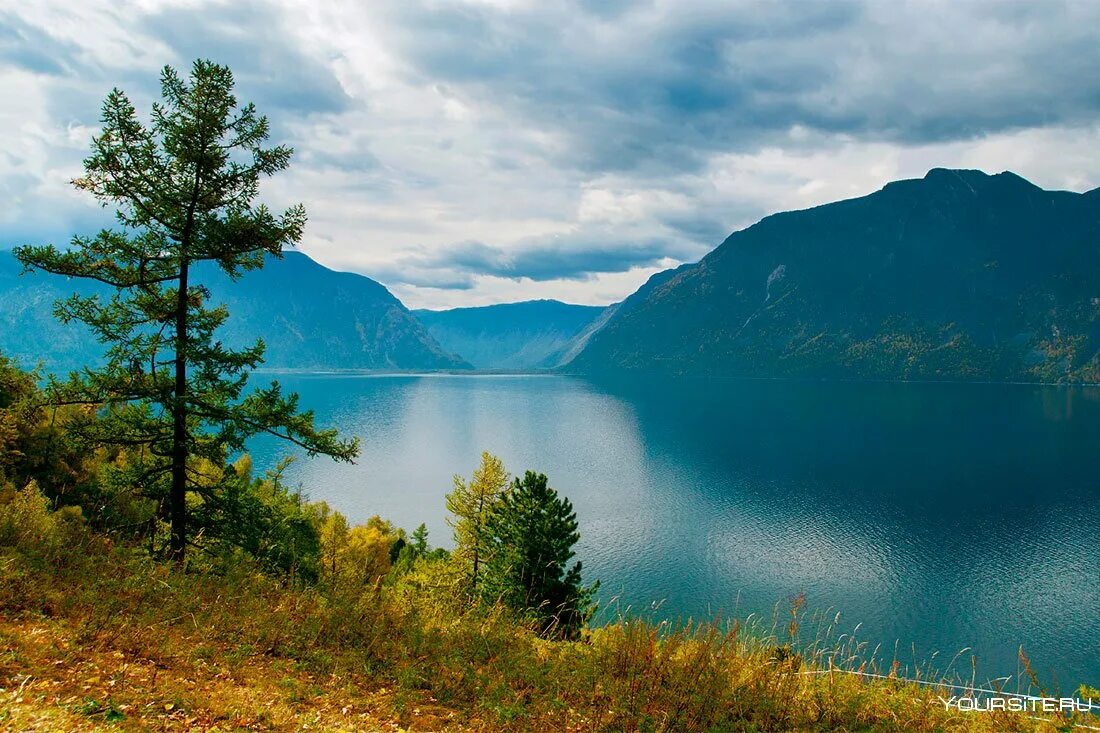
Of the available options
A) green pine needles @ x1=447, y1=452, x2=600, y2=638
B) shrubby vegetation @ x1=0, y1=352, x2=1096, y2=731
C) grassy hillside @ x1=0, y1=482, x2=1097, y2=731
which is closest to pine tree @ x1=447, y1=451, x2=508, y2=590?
green pine needles @ x1=447, y1=452, x2=600, y2=638

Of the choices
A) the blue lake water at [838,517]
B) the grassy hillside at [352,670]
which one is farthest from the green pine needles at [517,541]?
the grassy hillside at [352,670]

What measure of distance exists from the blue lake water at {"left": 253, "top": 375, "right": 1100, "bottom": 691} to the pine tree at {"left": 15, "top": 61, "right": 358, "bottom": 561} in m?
25.2

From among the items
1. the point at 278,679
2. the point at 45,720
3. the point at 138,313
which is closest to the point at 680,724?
the point at 278,679

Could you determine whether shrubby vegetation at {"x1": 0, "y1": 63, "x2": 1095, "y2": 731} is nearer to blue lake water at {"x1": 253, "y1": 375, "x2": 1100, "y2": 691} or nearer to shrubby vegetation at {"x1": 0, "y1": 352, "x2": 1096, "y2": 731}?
shrubby vegetation at {"x1": 0, "y1": 352, "x2": 1096, "y2": 731}

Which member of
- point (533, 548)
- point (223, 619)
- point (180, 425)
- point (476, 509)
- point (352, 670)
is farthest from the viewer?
point (476, 509)

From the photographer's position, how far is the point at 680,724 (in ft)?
Answer: 24.4

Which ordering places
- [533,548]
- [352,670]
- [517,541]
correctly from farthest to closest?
1. [517,541]
2. [533,548]
3. [352,670]

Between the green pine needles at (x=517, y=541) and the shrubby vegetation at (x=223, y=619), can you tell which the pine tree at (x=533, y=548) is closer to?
the green pine needles at (x=517, y=541)

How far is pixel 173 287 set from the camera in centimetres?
1359

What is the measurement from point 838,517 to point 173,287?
309 ft

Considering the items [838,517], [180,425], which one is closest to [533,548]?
[180,425]

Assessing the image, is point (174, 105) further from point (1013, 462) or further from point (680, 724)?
point (1013, 462)

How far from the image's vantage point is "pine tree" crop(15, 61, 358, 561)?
12320mm

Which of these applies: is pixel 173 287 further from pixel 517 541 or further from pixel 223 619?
pixel 517 541
